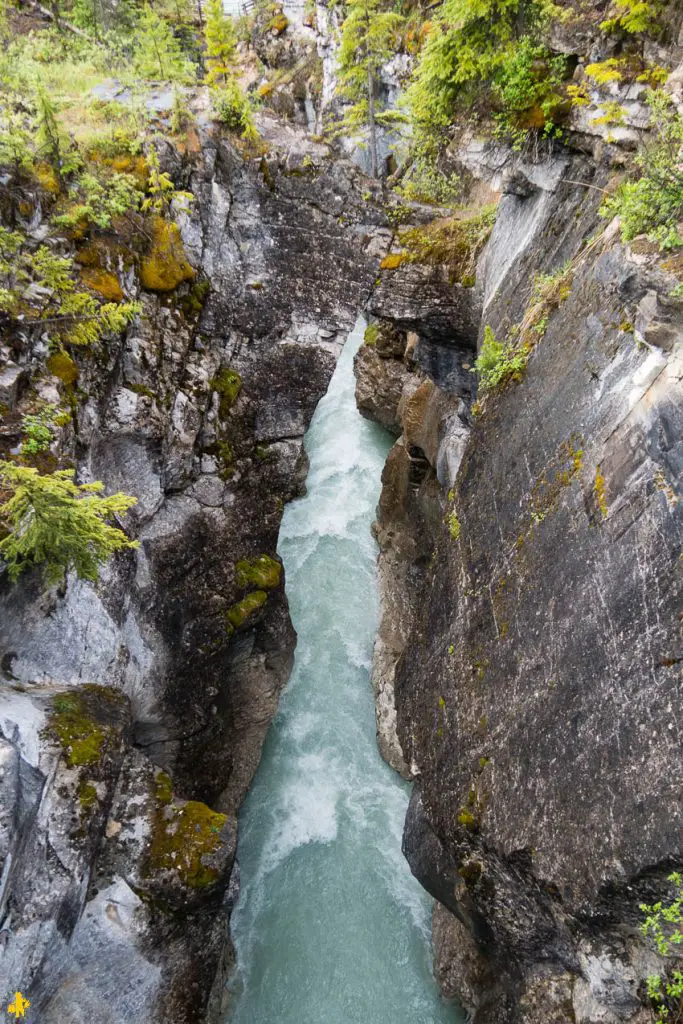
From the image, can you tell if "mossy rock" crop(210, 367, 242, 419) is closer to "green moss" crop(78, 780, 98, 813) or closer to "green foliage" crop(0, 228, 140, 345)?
"green foliage" crop(0, 228, 140, 345)

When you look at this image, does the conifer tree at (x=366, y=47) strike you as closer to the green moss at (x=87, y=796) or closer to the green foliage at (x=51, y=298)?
the green foliage at (x=51, y=298)

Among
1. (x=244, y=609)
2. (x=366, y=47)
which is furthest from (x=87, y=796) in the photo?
(x=366, y=47)

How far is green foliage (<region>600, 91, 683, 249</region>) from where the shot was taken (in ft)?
17.1

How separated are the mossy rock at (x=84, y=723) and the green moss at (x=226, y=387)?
234 inches

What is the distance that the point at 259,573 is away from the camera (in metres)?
11.3

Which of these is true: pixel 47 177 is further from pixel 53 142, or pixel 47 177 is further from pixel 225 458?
pixel 225 458

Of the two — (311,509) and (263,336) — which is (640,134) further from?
(311,509)

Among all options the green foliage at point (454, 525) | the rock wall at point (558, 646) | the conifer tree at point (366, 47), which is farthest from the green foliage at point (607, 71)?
the conifer tree at point (366, 47)

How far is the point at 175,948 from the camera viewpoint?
7.13 m

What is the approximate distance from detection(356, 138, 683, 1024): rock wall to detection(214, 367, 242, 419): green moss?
202 inches

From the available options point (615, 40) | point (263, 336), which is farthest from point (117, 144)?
point (615, 40)

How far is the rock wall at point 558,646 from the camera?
15.6 feet

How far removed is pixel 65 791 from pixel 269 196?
11540mm

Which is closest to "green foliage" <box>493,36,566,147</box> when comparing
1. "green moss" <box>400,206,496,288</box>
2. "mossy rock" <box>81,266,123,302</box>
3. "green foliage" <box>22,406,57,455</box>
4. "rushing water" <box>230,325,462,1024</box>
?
"green moss" <box>400,206,496,288</box>
